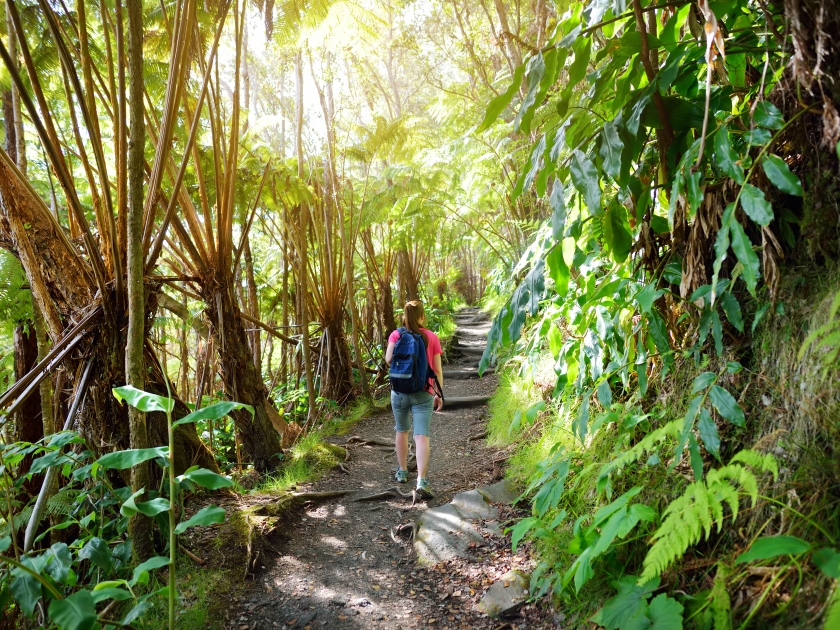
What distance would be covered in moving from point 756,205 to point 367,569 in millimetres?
2478

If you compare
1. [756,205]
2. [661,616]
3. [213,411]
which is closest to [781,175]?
[756,205]

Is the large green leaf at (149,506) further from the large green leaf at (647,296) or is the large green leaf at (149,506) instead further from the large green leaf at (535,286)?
the large green leaf at (647,296)

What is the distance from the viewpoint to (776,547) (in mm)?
1042

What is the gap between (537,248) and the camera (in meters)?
2.32

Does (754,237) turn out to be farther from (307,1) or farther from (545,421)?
(307,1)

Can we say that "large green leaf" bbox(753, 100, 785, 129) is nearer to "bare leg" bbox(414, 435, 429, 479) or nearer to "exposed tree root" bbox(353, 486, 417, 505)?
"bare leg" bbox(414, 435, 429, 479)

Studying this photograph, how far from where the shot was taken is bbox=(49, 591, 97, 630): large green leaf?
1006 millimetres

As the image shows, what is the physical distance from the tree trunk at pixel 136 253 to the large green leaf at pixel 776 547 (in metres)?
2.08

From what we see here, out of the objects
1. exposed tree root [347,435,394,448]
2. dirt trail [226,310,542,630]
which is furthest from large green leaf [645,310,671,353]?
exposed tree root [347,435,394,448]

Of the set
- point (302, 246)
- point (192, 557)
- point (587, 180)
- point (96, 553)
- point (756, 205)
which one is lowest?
point (192, 557)

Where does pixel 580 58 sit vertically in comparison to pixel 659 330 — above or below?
above

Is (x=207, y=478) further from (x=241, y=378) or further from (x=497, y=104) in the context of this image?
(x=241, y=378)

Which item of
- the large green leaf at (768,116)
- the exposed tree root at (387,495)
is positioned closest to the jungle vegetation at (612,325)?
the large green leaf at (768,116)

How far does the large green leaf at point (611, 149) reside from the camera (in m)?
1.42
